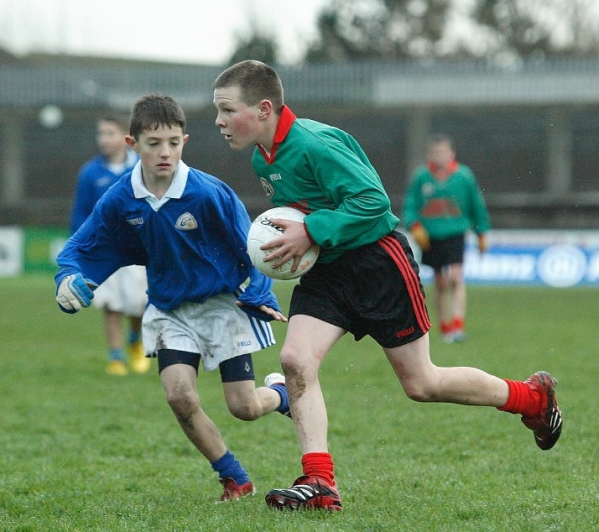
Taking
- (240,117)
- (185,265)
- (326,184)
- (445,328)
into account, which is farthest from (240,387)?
(445,328)

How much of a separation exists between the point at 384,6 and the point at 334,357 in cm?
4313

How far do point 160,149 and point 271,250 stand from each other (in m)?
0.76

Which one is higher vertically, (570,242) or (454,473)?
(570,242)

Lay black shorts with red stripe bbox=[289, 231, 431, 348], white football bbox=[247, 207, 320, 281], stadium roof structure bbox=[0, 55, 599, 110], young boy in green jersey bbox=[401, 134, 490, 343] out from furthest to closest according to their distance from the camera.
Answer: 1. stadium roof structure bbox=[0, 55, 599, 110]
2. young boy in green jersey bbox=[401, 134, 490, 343]
3. black shorts with red stripe bbox=[289, 231, 431, 348]
4. white football bbox=[247, 207, 320, 281]

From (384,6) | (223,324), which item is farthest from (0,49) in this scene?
(223,324)

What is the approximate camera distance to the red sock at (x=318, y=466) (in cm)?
426

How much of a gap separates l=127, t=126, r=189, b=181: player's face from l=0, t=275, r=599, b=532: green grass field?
1.38 metres

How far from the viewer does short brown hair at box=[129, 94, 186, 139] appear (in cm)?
472

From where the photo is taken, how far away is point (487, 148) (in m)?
32.7

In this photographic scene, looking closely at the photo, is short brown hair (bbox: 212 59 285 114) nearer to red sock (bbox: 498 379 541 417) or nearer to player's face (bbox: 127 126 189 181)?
player's face (bbox: 127 126 189 181)

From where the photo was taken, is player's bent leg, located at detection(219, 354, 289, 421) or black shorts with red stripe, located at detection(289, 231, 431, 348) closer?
black shorts with red stripe, located at detection(289, 231, 431, 348)

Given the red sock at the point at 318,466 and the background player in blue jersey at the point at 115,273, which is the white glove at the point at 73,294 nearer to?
the red sock at the point at 318,466

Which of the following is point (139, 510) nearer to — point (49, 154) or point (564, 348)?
point (564, 348)

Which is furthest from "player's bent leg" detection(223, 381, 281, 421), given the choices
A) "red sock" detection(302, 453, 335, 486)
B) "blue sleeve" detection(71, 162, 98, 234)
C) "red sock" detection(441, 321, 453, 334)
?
"red sock" detection(441, 321, 453, 334)
